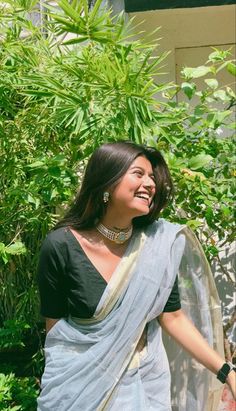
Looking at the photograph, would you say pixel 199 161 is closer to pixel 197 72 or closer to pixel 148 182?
pixel 197 72

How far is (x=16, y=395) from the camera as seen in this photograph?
329 centimetres

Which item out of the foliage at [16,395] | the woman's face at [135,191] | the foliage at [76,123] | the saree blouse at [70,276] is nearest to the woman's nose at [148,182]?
the woman's face at [135,191]

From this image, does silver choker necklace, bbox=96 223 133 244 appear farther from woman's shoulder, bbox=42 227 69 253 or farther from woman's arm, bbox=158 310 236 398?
woman's arm, bbox=158 310 236 398

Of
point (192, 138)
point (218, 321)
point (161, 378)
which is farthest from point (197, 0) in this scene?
point (161, 378)

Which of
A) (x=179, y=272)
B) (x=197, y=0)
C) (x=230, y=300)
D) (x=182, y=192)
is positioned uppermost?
(x=197, y=0)

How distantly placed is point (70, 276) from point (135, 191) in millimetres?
379

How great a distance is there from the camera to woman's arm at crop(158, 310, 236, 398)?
2.37 metres

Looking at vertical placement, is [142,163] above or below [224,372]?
above

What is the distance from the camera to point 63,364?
2311 millimetres

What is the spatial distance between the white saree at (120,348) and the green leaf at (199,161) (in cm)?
78

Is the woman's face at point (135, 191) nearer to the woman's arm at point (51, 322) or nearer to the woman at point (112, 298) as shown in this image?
the woman at point (112, 298)

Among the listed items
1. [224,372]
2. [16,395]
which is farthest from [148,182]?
[16,395]

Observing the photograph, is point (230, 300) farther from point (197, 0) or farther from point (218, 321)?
point (197, 0)

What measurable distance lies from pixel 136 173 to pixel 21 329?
1.56 metres
